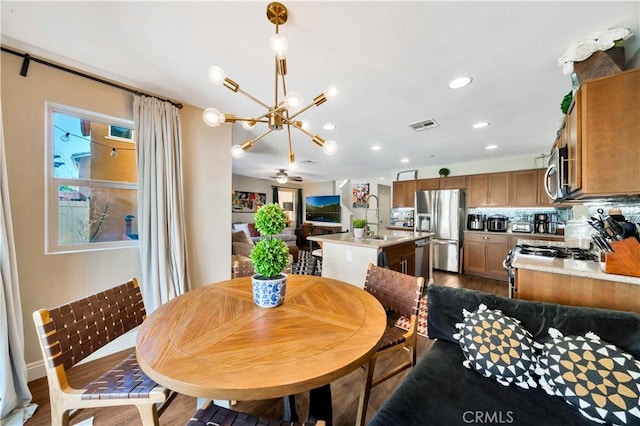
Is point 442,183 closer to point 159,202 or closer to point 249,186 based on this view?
point 159,202

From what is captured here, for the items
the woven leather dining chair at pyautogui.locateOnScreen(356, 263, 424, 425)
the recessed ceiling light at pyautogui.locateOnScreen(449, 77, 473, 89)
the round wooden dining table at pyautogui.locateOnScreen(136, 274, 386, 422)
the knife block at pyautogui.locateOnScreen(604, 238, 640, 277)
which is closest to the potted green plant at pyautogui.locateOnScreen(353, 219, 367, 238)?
the woven leather dining chair at pyautogui.locateOnScreen(356, 263, 424, 425)

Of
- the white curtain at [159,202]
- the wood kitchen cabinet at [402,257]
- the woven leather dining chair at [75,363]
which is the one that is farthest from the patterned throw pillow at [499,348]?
the white curtain at [159,202]

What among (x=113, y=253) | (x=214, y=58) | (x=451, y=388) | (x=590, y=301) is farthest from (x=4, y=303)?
(x=590, y=301)

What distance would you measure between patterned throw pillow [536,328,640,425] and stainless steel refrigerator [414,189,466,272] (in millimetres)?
4134

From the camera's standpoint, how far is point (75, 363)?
1.03m

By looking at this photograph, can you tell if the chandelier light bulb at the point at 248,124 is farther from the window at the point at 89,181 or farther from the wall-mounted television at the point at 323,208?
the wall-mounted television at the point at 323,208

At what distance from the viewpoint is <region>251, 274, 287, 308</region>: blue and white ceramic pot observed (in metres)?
1.21

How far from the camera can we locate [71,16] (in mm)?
1393

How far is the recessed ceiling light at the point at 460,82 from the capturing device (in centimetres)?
196

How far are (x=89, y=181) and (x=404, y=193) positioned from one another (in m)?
5.73

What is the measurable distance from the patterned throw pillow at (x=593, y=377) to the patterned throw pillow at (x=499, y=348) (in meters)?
0.06

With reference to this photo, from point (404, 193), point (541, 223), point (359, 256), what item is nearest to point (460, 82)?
point (359, 256)

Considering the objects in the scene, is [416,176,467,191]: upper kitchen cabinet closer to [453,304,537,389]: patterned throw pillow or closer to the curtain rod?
[453,304,537,389]: patterned throw pillow

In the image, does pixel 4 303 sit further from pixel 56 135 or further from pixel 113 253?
pixel 56 135
